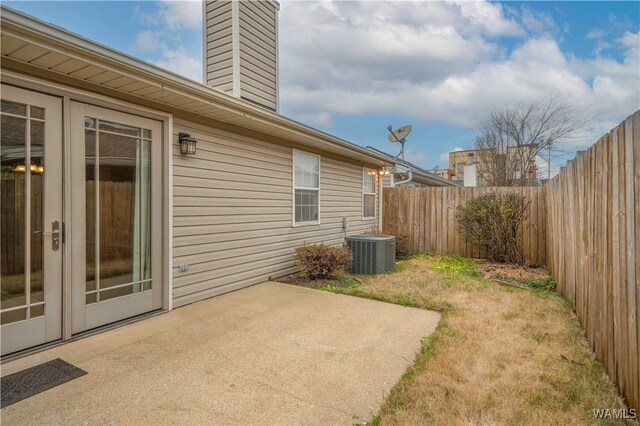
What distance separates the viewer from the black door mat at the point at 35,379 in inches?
88.4

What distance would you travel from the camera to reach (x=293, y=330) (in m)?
3.51

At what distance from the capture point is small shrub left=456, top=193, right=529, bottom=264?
24.7ft

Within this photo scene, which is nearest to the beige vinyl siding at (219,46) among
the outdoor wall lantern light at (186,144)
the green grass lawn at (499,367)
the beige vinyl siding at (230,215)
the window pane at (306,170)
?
the beige vinyl siding at (230,215)

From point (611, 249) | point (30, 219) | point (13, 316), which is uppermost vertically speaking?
point (30, 219)

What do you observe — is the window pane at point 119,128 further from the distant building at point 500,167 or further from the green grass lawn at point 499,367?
the distant building at point 500,167

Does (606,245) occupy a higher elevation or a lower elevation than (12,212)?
lower

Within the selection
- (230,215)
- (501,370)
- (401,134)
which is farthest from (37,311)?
(401,134)

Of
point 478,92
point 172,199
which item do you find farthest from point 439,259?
point 478,92

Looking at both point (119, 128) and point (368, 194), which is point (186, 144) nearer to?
point (119, 128)

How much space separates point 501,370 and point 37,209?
4.05 m

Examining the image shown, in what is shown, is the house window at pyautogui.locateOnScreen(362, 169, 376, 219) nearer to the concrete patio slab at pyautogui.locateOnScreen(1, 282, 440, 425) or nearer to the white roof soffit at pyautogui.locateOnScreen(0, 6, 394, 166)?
the white roof soffit at pyautogui.locateOnScreen(0, 6, 394, 166)

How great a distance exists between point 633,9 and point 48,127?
8.60 meters

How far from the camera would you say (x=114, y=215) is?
138 inches

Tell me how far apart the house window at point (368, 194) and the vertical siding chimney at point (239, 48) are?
146 inches
